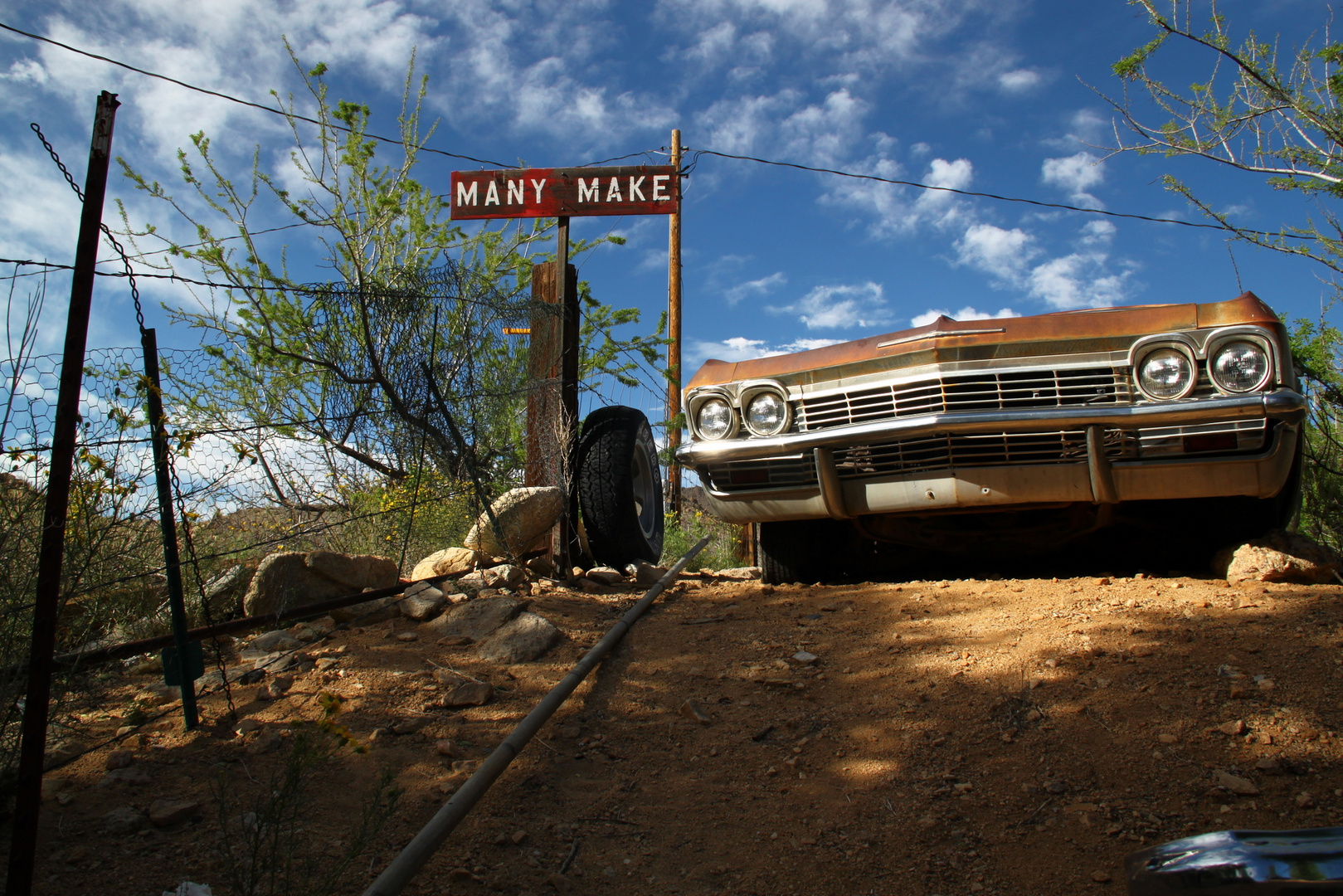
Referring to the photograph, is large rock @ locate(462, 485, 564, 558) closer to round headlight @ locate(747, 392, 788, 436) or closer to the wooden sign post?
the wooden sign post

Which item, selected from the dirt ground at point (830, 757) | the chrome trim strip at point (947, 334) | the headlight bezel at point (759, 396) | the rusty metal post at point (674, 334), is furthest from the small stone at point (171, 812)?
the rusty metal post at point (674, 334)

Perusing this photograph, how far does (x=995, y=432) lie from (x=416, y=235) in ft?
29.0

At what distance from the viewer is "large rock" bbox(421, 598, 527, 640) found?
3791 mm

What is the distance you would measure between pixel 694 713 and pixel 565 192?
14.5ft

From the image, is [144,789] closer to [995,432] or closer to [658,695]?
[658,695]

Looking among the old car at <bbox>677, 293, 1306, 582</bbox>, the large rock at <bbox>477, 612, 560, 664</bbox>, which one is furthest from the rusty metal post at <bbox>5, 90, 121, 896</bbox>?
the old car at <bbox>677, 293, 1306, 582</bbox>

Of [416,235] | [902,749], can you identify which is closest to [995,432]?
[902,749]

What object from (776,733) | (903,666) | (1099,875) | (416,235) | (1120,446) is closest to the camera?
(1099,875)

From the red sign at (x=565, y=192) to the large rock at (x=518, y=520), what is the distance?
7.12 ft

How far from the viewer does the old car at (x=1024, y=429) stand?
3.17m

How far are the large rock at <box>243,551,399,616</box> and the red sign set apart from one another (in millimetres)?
3052

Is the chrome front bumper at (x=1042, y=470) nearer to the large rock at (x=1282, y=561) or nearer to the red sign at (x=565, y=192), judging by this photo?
the large rock at (x=1282, y=561)

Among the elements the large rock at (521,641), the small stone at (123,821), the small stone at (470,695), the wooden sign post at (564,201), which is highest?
the wooden sign post at (564,201)

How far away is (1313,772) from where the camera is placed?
2129mm
